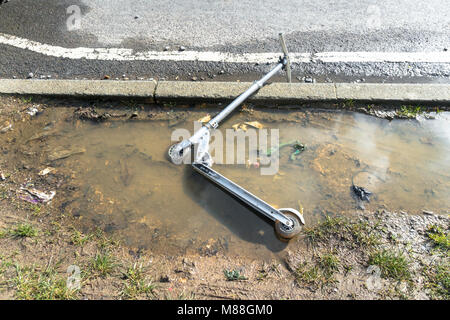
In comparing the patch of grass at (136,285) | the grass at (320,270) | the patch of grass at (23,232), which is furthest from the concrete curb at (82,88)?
the grass at (320,270)

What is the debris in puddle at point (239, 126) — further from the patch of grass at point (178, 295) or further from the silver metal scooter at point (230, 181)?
the patch of grass at point (178, 295)

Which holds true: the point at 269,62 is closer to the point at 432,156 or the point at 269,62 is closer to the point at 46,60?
the point at 432,156

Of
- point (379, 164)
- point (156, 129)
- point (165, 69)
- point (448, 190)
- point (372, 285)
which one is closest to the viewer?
point (372, 285)

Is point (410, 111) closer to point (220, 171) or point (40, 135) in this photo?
point (220, 171)

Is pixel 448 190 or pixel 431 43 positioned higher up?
pixel 431 43

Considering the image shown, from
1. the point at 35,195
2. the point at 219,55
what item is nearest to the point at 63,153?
the point at 35,195

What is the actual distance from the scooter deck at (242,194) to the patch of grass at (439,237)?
1.07m

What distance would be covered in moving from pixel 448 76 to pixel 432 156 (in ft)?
4.11

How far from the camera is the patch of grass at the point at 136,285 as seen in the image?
203 cm

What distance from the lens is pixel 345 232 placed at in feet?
7.59

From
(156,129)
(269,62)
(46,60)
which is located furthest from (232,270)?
(46,60)

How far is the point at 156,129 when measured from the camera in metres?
3.05

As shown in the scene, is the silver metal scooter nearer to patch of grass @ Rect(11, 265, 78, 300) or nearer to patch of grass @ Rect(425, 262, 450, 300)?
patch of grass @ Rect(425, 262, 450, 300)

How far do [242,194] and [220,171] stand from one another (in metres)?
0.40
